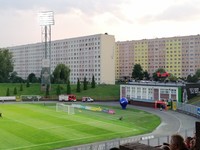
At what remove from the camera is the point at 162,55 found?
161000 millimetres

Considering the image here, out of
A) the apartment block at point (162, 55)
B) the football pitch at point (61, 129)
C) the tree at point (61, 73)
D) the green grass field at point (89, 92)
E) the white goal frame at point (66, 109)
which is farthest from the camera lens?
the apartment block at point (162, 55)

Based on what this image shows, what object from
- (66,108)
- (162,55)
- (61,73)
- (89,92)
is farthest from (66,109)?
(162,55)

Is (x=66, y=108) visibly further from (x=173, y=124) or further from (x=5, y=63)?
(x=5, y=63)

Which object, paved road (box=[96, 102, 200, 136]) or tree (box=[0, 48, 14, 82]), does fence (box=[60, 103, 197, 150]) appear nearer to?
paved road (box=[96, 102, 200, 136])

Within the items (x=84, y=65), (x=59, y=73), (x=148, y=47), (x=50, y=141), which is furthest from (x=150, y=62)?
(x=50, y=141)

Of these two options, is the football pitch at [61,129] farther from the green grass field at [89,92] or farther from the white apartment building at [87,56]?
the white apartment building at [87,56]

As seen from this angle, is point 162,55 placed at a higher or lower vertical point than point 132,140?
higher

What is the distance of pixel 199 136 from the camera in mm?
10047

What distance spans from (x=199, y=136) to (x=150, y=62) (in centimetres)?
15816

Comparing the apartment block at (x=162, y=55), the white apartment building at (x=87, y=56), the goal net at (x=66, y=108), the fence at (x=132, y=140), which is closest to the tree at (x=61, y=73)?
the white apartment building at (x=87, y=56)

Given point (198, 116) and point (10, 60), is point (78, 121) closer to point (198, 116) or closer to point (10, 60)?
point (198, 116)

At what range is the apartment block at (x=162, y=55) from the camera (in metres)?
149

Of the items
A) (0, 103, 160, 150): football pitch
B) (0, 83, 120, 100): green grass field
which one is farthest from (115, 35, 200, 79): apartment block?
(0, 103, 160, 150): football pitch

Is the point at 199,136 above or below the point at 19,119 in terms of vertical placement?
above
